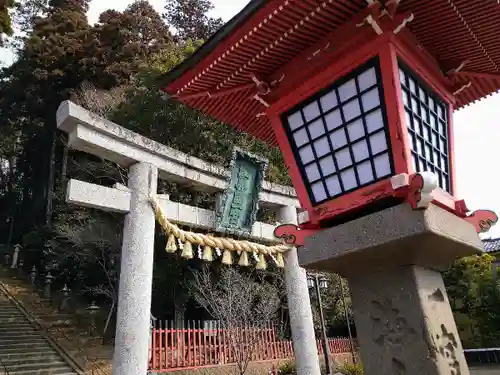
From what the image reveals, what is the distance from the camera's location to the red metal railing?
998 cm

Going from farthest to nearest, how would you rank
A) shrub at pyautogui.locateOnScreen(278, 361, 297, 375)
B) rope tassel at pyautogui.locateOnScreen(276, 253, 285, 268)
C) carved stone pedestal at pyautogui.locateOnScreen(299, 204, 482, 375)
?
shrub at pyautogui.locateOnScreen(278, 361, 297, 375)
rope tassel at pyautogui.locateOnScreen(276, 253, 285, 268)
carved stone pedestal at pyautogui.locateOnScreen(299, 204, 482, 375)

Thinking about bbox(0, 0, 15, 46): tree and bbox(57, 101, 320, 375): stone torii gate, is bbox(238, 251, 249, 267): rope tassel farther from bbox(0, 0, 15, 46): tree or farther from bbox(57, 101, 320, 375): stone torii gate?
bbox(0, 0, 15, 46): tree

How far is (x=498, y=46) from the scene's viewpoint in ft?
14.2

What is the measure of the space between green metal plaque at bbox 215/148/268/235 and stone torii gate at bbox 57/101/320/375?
28 cm

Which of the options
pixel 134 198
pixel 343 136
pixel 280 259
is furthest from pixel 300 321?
pixel 343 136

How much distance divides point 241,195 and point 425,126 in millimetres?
5077

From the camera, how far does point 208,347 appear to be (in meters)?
11.2

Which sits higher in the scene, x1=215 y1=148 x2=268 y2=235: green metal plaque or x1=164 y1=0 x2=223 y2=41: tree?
x1=164 y1=0 x2=223 y2=41: tree

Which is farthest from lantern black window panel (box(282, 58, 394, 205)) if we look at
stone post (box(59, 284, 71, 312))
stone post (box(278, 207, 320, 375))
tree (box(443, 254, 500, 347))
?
stone post (box(59, 284, 71, 312))

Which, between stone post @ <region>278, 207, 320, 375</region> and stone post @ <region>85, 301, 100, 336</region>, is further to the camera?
stone post @ <region>85, 301, 100, 336</region>

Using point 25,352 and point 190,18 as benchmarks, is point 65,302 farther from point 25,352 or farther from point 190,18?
point 190,18

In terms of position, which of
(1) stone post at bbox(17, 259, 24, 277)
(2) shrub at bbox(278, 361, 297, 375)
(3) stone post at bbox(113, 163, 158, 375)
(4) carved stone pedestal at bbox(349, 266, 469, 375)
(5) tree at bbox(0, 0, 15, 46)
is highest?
(5) tree at bbox(0, 0, 15, 46)

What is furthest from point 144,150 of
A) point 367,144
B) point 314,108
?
point 367,144

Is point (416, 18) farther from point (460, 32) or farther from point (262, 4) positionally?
point (262, 4)
